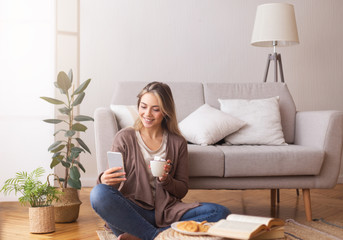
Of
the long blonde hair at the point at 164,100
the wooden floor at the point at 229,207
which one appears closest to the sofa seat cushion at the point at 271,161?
the wooden floor at the point at 229,207

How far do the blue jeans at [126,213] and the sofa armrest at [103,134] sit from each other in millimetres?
550

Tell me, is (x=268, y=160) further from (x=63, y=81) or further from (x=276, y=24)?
(x=276, y=24)

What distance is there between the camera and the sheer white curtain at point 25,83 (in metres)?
3.14

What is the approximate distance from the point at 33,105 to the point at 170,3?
167 centimetres

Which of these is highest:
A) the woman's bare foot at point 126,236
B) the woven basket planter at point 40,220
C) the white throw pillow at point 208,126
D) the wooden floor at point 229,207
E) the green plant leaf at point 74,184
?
the white throw pillow at point 208,126

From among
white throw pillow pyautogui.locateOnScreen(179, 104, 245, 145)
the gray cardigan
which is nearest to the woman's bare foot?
the gray cardigan

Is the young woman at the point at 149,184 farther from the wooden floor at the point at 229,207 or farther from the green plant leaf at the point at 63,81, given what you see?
the green plant leaf at the point at 63,81

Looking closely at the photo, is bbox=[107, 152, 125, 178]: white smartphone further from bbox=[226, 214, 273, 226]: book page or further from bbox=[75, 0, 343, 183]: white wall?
bbox=[75, 0, 343, 183]: white wall

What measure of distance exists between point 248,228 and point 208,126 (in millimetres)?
1536

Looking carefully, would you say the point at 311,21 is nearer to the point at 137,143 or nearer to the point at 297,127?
the point at 297,127

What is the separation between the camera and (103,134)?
2484mm

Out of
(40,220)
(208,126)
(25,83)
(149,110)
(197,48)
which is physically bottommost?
(40,220)

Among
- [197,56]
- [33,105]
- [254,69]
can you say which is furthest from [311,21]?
[33,105]

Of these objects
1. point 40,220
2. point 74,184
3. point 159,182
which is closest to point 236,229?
point 159,182
